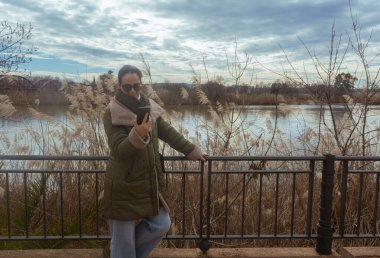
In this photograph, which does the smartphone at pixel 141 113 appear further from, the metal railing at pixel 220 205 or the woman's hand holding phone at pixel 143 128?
the metal railing at pixel 220 205

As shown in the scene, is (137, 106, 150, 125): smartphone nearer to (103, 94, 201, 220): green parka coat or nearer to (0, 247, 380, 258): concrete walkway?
(103, 94, 201, 220): green parka coat

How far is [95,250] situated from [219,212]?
1860 mm

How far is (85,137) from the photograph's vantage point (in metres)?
5.81

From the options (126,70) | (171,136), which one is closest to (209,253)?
(171,136)

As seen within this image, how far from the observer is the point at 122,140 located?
2537 millimetres

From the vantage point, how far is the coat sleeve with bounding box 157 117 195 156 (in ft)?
9.99

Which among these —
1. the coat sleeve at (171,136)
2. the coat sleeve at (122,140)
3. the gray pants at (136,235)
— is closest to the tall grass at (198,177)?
the coat sleeve at (171,136)

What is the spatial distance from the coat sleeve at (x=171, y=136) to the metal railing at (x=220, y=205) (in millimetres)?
1070

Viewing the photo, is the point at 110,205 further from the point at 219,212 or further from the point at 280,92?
the point at 280,92

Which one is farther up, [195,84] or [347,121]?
[195,84]

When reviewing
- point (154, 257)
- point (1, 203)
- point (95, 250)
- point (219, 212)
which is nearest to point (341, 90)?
point (219, 212)

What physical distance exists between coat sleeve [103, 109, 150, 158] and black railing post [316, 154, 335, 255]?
2.29 meters

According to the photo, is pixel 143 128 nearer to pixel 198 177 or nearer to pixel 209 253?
pixel 209 253

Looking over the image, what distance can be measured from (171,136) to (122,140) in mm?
610
